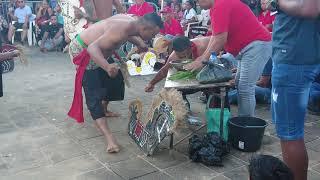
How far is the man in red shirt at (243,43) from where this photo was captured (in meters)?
3.94

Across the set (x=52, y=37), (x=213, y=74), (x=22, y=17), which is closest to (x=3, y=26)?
(x=22, y=17)

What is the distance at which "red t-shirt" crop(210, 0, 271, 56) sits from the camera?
12.7ft

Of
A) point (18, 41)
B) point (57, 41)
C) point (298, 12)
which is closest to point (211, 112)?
point (298, 12)

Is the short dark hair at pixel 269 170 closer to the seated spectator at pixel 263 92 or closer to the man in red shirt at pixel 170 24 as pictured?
the seated spectator at pixel 263 92

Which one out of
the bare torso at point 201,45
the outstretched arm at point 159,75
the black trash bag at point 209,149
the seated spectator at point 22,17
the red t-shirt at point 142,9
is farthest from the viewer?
the seated spectator at point 22,17

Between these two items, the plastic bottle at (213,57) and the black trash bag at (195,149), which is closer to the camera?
the black trash bag at (195,149)

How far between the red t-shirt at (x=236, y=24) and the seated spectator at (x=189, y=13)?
7228 millimetres

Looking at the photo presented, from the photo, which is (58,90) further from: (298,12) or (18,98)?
(298,12)

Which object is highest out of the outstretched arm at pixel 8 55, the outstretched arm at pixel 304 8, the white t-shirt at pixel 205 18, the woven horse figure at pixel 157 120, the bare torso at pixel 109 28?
the outstretched arm at pixel 304 8

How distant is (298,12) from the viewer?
7.07 feet

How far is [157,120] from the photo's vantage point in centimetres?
382

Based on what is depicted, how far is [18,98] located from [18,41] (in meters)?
7.92

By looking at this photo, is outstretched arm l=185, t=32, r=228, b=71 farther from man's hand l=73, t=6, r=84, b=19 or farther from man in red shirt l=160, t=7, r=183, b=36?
man in red shirt l=160, t=7, r=183, b=36

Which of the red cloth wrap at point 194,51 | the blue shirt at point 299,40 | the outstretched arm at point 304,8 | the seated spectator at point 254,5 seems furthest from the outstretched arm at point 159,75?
the seated spectator at point 254,5
